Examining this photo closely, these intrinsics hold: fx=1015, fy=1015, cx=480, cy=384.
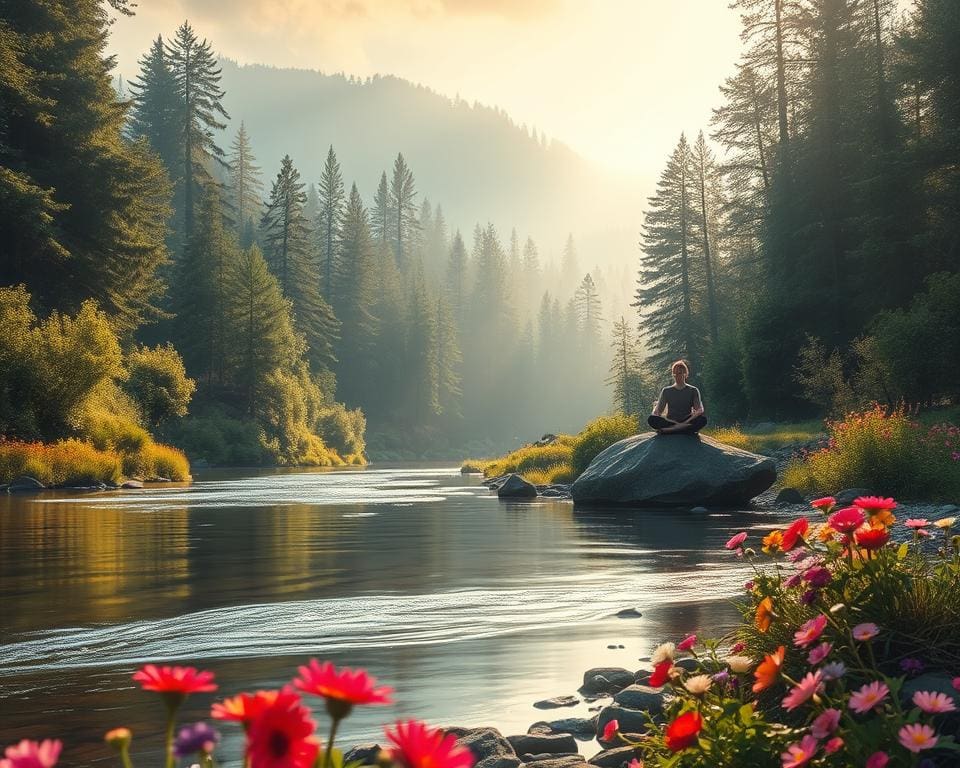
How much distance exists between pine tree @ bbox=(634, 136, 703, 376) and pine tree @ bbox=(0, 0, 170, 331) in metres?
33.4

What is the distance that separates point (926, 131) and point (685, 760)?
127 ft

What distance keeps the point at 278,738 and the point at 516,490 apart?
83.1 feet

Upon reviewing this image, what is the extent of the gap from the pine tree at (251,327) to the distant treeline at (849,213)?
27705 mm

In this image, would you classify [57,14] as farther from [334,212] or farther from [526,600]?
[334,212]

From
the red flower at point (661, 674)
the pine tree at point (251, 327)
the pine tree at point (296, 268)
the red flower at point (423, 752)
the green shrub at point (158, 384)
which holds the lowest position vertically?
the red flower at point (661, 674)

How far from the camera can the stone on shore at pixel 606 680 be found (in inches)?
226

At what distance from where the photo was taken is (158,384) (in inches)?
1777

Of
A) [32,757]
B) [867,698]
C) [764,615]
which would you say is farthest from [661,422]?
[32,757]

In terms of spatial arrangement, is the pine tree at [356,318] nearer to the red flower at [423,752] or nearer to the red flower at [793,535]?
the red flower at [793,535]

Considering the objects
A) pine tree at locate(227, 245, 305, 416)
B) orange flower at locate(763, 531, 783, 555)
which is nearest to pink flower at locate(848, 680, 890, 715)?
orange flower at locate(763, 531, 783, 555)

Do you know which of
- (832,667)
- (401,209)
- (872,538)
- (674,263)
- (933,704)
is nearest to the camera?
(933,704)

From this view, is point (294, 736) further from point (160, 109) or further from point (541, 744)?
point (160, 109)

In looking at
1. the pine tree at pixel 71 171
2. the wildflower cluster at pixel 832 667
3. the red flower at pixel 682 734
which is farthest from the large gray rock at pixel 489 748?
the pine tree at pixel 71 171

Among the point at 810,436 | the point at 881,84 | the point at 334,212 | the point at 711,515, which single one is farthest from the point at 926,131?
the point at 334,212
